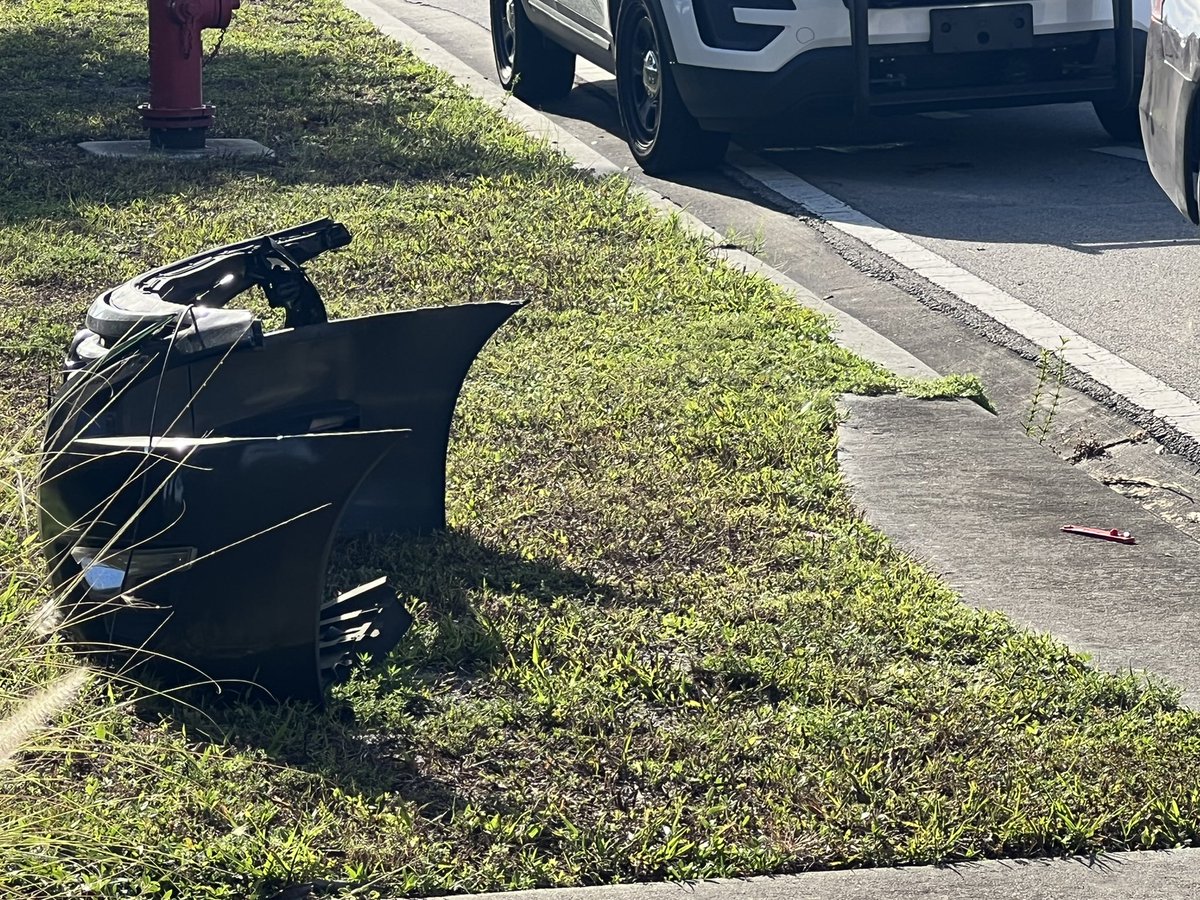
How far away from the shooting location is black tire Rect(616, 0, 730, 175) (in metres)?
8.27

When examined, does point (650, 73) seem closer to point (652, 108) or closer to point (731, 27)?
point (652, 108)

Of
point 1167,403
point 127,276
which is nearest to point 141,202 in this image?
point 127,276

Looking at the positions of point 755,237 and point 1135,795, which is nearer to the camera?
point 1135,795

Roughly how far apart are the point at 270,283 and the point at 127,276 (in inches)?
105

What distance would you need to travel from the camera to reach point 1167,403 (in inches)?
213

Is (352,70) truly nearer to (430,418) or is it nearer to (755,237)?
(755,237)

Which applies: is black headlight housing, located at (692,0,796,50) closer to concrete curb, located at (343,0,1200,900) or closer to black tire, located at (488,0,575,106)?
black tire, located at (488,0,575,106)

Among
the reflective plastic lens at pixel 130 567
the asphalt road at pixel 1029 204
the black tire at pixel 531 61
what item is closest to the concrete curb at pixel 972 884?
the reflective plastic lens at pixel 130 567

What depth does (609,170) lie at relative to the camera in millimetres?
8438

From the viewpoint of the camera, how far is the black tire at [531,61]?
10531 millimetres

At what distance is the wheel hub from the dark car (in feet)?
11.0

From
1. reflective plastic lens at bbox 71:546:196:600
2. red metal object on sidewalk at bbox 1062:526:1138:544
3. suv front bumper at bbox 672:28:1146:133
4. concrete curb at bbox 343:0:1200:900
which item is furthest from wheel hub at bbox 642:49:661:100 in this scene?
concrete curb at bbox 343:0:1200:900

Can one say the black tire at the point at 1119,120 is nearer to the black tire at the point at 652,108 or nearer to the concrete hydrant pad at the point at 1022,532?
the black tire at the point at 652,108

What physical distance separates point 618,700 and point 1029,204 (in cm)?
489
